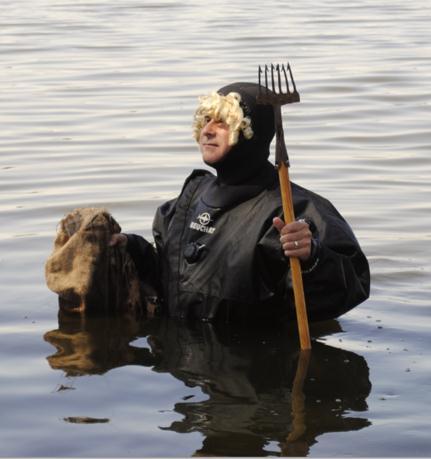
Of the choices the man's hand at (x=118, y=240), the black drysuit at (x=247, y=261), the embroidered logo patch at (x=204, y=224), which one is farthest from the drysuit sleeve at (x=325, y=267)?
the man's hand at (x=118, y=240)

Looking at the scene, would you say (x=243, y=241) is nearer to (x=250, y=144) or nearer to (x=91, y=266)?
(x=250, y=144)

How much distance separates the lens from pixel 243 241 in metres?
6.82

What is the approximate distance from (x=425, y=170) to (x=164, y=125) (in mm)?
2713

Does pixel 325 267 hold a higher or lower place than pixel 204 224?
lower

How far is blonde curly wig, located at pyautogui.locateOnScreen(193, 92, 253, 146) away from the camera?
22.6 feet

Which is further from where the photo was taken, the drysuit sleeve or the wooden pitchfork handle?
the drysuit sleeve

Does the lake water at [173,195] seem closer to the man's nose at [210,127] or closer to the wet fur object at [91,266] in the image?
the wet fur object at [91,266]

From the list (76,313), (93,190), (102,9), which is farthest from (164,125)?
(102,9)

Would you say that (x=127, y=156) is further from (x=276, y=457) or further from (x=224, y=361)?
(x=276, y=457)

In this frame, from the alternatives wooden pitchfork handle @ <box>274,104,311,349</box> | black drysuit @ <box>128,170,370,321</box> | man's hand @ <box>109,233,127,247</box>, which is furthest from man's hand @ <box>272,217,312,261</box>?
man's hand @ <box>109,233,127,247</box>

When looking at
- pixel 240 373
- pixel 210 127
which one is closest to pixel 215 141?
pixel 210 127

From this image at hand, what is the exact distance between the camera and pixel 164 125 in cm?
1294

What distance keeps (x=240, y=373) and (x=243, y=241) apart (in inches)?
24.2

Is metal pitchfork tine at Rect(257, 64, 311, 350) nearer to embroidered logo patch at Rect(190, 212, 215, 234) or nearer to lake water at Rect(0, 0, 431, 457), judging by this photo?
lake water at Rect(0, 0, 431, 457)
